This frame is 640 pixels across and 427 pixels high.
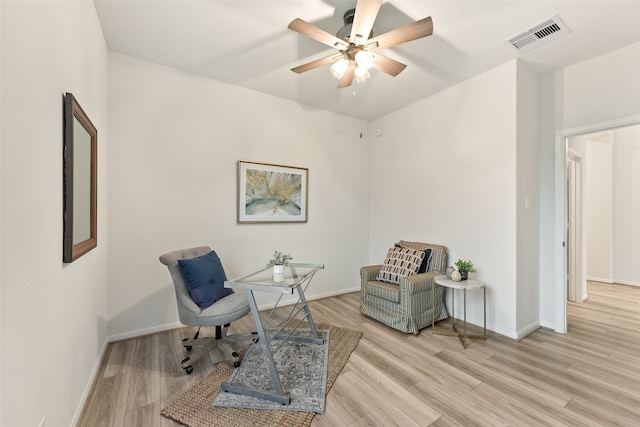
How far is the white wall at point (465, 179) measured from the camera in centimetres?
284

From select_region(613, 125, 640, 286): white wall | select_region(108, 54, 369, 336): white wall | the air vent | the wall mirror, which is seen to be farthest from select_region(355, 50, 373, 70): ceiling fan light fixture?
select_region(613, 125, 640, 286): white wall

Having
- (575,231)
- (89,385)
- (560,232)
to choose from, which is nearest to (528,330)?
(560,232)

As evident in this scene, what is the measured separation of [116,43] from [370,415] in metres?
3.65

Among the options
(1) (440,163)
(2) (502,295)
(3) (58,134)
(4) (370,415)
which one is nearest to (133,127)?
(3) (58,134)

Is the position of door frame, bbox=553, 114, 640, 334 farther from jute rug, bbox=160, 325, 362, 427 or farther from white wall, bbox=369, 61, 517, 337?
jute rug, bbox=160, 325, 362, 427

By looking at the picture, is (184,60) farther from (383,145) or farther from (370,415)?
(370,415)

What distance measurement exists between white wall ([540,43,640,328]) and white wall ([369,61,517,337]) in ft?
1.99

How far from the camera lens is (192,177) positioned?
10.1ft

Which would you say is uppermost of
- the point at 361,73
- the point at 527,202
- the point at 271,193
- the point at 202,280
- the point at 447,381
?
the point at 361,73

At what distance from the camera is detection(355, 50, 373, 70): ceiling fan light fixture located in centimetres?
211

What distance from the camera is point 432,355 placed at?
2451mm

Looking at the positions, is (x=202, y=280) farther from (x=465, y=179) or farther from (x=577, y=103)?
(x=577, y=103)

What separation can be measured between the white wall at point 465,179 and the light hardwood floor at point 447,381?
59cm

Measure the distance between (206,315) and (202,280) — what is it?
0.30m
